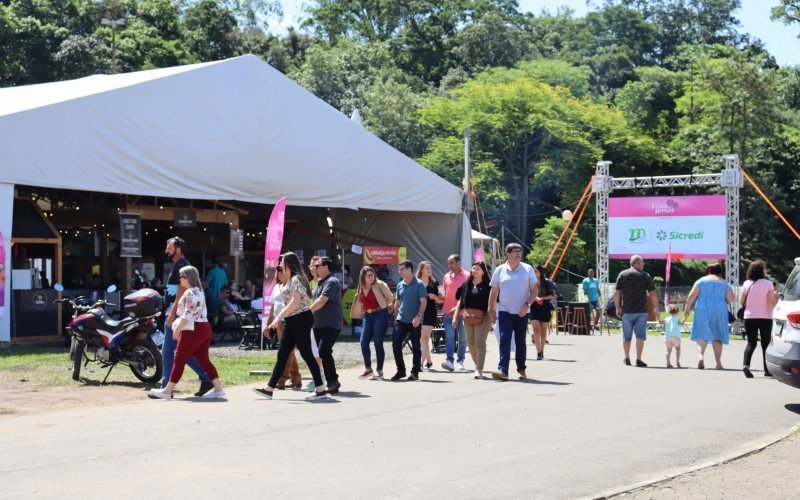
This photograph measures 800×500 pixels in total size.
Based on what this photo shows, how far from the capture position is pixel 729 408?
1220 centimetres

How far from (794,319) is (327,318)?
17.9 ft

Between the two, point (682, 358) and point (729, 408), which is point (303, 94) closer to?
point (682, 358)

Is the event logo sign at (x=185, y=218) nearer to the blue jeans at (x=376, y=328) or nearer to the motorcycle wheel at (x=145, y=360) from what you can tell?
the blue jeans at (x=376, y=328)


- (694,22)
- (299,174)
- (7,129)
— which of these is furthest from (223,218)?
(694,22)

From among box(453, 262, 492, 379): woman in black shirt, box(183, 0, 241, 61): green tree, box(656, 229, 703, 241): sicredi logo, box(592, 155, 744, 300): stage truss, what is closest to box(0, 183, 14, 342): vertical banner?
box(453, 262, 492, 379): woman in black shirt

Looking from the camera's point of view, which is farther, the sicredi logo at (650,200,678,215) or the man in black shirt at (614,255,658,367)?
the sicredi logo at (650,200,678,215)

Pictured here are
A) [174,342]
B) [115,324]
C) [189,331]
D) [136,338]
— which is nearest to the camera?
[189,331]

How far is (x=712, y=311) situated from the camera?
56.7ft

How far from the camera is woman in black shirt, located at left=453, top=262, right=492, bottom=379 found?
15.3m

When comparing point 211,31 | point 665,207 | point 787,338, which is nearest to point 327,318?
point 787,338

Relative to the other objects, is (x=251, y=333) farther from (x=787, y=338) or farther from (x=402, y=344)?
(x=787, y=338)

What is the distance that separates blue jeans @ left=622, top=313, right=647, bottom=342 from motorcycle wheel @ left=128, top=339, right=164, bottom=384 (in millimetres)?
7553

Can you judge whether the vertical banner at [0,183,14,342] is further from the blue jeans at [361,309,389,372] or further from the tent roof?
the blue jeans at [361,309,389,372]

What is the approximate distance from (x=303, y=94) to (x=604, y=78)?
176ft
